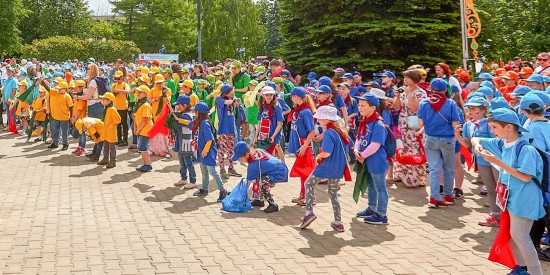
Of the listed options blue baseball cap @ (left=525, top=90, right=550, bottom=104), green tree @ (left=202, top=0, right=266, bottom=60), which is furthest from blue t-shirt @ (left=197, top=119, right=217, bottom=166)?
green tree @ (left=202, top=0, right=266, bottom=60)

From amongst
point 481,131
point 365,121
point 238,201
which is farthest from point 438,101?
point 238,201

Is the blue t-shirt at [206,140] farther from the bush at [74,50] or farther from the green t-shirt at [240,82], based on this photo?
the bush at [74,50]

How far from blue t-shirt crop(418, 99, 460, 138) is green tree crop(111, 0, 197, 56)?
58.7 m

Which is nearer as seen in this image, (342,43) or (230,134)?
(230,134)

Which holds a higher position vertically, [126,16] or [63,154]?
[126,16]

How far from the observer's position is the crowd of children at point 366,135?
601 centimetres

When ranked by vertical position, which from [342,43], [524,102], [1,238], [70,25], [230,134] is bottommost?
[1,238]

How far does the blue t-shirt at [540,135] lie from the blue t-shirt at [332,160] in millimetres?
2413

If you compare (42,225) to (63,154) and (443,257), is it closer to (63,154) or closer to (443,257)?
(443,257)

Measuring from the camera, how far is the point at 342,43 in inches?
761

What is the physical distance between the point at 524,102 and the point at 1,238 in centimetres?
617

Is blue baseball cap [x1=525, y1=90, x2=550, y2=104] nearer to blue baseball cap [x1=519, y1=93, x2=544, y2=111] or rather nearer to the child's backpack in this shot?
blue baseball cap [x1=519, y1=93, x2=544, y2=111]

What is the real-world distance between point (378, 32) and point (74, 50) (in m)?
39.0

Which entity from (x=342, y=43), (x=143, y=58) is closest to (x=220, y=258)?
(x=342, y=43)
